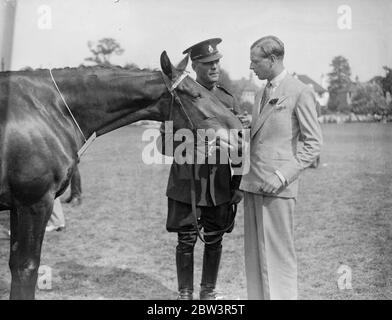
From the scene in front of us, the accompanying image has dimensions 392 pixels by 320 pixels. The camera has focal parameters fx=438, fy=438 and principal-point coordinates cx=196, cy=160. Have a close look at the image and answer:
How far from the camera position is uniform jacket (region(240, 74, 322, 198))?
302 centimetres

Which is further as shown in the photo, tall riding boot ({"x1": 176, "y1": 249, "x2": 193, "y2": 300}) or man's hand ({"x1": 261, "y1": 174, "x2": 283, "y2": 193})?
tall riding boot ({"x1": 176, "y1": 249, "x2": 193, "y2": 300})

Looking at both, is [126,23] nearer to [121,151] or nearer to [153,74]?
[153,74]

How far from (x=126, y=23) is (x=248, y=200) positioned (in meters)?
2.45

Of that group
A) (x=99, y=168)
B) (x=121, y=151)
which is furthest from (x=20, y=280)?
(x=121, y=151)

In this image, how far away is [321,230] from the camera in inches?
248

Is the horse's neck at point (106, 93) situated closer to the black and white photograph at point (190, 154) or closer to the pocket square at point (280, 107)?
the black and white photograph at point (190, 154)

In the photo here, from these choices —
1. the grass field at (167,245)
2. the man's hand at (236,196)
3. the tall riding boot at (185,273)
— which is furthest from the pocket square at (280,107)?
the grass field at (167,245)

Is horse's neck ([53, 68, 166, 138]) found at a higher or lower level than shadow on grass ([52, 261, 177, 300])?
higher

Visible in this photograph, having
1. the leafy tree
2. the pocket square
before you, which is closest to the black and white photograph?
the pocket square

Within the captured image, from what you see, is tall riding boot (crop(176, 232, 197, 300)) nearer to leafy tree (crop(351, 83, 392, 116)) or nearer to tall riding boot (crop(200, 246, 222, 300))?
tall riding boot (crop(200, 246, 222, 300))

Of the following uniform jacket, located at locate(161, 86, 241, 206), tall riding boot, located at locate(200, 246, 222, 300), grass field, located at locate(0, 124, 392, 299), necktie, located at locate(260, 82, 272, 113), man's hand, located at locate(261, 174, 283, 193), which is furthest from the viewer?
grass field, located at locate(0, 124, 392, 299)

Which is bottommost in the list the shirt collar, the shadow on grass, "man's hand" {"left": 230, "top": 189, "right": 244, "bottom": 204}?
the shadow on grass

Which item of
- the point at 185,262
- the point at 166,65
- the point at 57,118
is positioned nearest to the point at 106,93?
the point at 57,118
